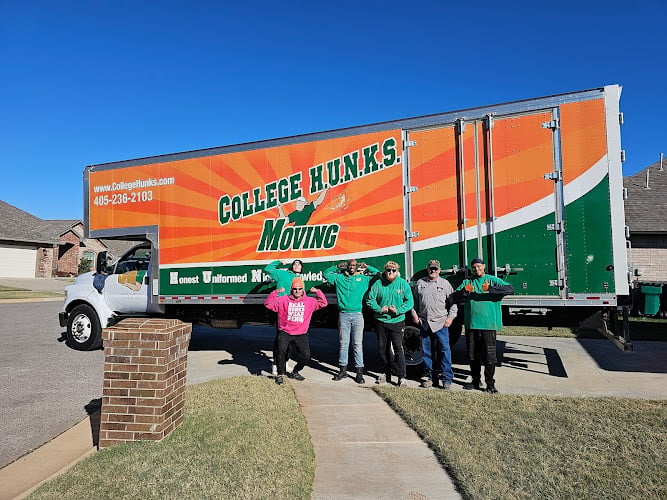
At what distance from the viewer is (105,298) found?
30.0 feet

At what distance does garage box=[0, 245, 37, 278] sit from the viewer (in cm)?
2902

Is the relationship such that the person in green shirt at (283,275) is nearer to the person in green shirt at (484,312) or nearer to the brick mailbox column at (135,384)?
the person in green shirt at (484,312)

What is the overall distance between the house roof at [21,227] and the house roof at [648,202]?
33.3m


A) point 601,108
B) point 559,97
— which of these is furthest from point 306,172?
point 601,108

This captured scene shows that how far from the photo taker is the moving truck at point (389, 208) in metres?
5.74

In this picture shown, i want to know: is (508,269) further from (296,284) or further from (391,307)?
(296,284)

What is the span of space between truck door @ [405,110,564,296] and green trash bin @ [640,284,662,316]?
2.09 m

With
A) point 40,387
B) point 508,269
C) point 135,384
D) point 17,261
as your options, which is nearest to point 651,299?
point 508,269

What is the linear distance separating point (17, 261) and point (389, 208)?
3199 centimetres

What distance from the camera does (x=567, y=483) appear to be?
321 centimetres

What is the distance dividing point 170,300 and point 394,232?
4.29 m

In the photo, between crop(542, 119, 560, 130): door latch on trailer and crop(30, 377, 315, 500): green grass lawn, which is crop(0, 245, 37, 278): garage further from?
crop(542, 119, 560, 130): door latch on trailer

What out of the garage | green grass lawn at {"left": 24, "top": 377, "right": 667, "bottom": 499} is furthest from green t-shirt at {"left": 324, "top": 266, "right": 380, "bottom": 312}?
the garage

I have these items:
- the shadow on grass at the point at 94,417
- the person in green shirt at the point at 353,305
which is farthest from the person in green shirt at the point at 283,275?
the shadow on grass at the point at 94,417
